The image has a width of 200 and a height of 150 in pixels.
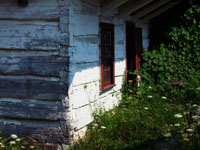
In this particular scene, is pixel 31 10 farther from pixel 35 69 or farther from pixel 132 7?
pixel 132 7

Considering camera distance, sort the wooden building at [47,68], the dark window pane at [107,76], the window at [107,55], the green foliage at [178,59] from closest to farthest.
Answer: the wooden building at [47,68], the window at [107,55], the dark window pane at [107,76], the green foliage at [178,59]

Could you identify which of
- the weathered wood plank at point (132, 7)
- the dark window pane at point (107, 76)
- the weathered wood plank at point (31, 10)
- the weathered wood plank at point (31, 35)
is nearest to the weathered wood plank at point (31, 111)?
the weathered wood plank at point (31, 35)

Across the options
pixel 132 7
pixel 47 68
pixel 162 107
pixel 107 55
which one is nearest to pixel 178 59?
pixel 132 7

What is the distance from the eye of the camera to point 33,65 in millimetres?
4762

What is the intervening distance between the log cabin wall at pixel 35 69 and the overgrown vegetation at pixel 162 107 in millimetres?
720

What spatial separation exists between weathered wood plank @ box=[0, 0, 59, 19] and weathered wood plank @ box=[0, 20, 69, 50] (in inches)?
4.2

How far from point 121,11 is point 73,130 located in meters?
3.57

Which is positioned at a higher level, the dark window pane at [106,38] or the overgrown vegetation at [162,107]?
the dark window pane at [106,38]

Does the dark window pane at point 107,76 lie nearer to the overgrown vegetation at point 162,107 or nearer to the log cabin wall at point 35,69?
the overgrown vegetation at point 162,107

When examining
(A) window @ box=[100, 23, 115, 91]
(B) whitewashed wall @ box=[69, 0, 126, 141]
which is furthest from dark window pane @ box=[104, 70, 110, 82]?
(B) whitewashed wall @ box=[69, 0, 126, 141]

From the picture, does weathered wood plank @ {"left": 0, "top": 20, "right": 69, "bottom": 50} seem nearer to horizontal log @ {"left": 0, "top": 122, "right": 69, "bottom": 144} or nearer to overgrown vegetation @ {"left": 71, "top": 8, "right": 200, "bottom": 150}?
horizontal log @ {"left": 0, "top": 122, "right": 69, "bottom": 144}

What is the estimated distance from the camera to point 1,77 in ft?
16.5

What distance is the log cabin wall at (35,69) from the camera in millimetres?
4594

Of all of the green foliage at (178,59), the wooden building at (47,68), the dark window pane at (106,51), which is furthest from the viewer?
the green foliage at (178,59)
